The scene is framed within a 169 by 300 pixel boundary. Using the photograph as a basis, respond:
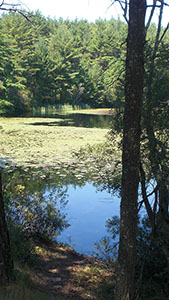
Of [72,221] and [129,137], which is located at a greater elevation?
[129,137]

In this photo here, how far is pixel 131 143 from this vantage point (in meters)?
2.61

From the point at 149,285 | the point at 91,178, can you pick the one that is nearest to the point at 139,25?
the point at 149,285

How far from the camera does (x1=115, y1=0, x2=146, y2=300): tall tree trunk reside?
252cm

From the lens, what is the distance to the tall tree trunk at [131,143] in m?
2.52

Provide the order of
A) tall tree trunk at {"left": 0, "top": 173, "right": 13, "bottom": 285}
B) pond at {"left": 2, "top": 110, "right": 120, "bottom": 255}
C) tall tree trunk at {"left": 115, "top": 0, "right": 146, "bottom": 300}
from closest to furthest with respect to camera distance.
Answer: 1. tall tree trunk at {"left": 115, "top": 0, "right": 146, "bottom": 300}
2. tall tree trunk at {"left": 0, "top": 173, "right": 13, "bottom": 285}
3. pond at {"left": 2, "top": 110, "right": 120, "bottom": 255}

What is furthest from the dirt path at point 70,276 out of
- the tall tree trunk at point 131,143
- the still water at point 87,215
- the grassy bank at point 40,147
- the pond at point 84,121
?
the pond at point 84,121

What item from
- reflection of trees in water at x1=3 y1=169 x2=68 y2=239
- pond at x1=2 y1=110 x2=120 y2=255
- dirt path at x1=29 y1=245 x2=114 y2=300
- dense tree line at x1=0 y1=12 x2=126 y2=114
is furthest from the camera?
dense tree line at x1=0 y1=12 x2=126 y2=114

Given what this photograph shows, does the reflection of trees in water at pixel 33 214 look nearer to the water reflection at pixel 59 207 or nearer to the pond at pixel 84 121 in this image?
the water reflection at pixel 59 207

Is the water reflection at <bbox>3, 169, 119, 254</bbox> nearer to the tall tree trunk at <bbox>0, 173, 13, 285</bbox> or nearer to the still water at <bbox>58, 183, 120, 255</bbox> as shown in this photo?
the still water at <bbox>58, 183, 120, 255</bbox>

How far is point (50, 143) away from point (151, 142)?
10.6m

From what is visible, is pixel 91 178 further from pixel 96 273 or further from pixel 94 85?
pixel 94 85

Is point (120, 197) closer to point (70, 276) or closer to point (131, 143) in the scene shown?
point (70, 276)

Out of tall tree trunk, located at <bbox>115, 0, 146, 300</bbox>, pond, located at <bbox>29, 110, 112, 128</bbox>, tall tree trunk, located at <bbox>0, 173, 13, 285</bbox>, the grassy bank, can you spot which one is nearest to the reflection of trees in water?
tall tree trunk, located at <bbox>0, 173, 13, 285</bbox>

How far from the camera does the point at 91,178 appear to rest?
29.8 ft
